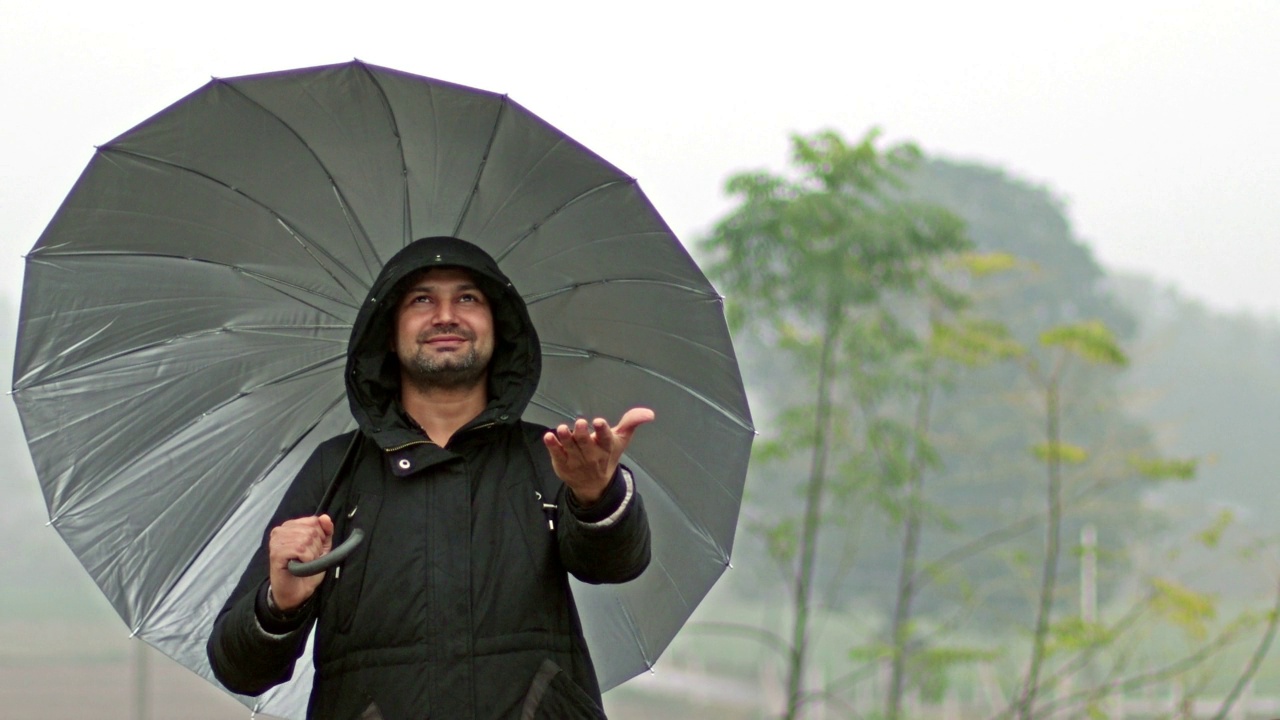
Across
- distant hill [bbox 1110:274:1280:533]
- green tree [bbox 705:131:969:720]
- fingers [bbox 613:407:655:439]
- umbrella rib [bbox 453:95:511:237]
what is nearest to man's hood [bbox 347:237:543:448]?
umbrella rib [bbox 453:95:511:237]

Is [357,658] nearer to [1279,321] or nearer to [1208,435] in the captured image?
[1208,435]

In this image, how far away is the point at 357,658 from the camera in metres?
1.84

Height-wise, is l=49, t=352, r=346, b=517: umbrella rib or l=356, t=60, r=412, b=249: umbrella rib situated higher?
l=356, t=60, r=412, b=249: umbrella rib

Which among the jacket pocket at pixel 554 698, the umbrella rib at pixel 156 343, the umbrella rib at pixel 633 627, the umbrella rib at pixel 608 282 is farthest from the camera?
the umbrella rib at pixel 633 627

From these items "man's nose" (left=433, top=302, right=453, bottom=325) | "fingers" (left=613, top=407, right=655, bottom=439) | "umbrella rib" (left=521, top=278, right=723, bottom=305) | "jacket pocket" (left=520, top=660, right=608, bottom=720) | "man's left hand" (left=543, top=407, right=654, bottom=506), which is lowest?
"jacket pocket" (left=520, top=660, right=608, bottom=720)

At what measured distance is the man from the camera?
1.80m

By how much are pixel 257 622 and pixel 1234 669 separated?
9.07m

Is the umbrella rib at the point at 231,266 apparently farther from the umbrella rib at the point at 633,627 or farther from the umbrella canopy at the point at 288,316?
the umbrella rib at the point at 633,627

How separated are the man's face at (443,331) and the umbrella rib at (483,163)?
0.51 feet

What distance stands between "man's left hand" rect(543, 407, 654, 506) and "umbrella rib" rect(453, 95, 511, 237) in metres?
0.58

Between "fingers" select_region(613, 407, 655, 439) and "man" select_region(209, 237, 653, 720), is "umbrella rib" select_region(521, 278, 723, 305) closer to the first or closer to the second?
"man" select_region(209, 237, 653, 720)

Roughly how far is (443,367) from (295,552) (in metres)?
0.43

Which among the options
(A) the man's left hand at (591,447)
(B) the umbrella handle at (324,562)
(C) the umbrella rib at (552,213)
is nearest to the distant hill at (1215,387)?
(C) the umbrella rib at (552,213)

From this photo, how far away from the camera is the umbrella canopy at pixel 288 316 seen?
206cm
